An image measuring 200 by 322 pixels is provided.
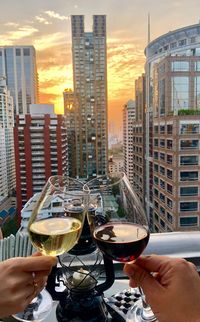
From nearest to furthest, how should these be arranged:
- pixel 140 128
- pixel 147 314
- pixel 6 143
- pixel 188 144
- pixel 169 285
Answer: pixel 169 285
pixel 147 314
pixel 6 143
pixel 188 144
pixel 140 128

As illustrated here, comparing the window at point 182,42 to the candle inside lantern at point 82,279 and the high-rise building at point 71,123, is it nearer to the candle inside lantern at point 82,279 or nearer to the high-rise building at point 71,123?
the high-rise building at point 71,123

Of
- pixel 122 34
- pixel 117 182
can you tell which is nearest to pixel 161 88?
pixel 122 34

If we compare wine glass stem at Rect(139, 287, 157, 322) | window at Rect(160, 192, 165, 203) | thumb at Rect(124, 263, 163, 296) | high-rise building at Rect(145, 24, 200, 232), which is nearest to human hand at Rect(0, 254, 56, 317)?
thumb at Rect(124, 263, 163, 296)

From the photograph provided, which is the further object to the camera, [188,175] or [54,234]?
[188,175]

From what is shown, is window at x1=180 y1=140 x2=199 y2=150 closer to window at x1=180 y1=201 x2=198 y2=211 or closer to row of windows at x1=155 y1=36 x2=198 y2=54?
window at x1=180 y1=201 x2=198 y2=211

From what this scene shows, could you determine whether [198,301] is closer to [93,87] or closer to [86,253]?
[86,253]

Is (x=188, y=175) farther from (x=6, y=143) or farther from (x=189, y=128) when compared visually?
(x=6, y=143)

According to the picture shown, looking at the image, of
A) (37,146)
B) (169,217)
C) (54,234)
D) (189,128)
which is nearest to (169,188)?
(169,217)
